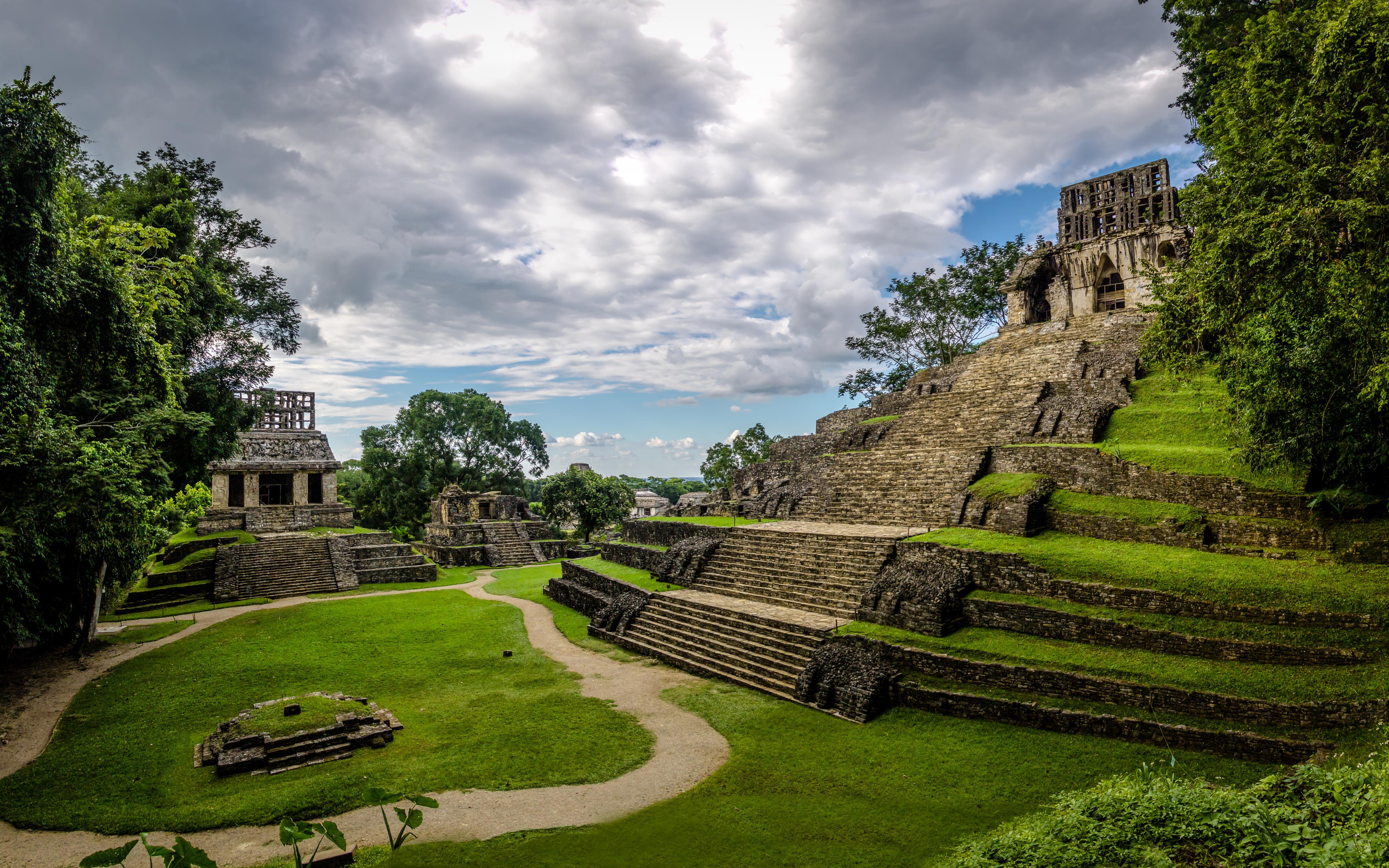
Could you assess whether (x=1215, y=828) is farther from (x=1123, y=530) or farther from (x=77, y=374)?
(x=77, y=374)


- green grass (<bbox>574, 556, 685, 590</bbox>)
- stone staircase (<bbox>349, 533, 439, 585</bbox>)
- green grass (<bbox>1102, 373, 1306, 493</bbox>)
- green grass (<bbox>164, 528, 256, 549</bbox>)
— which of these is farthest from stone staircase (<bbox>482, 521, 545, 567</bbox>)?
green grass (<bbox>1102, 373, 1306, 493</bbox>)

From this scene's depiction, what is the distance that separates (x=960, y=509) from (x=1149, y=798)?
9784 millimetres

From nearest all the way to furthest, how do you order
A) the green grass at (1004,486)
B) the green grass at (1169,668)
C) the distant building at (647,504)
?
the green grass at (1169,668), the green grass at (1004,486), the distant building at (647,504)

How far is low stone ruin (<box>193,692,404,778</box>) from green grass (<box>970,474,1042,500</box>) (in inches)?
487

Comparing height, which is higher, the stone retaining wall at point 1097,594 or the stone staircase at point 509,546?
the stone retaining wall at point 1097,594

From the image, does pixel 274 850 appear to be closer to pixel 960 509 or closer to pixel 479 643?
pixel 479 643

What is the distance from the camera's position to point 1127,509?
493 inches

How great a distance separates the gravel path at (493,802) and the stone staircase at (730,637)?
0.97 meters

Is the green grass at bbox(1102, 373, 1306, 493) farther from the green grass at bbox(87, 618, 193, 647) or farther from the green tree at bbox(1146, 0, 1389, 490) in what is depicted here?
the green grass at bbox(87, 618, 193, 647)

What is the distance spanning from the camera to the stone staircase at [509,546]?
30.2m

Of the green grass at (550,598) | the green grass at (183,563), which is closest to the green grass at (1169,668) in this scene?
the green grass at (550,598)

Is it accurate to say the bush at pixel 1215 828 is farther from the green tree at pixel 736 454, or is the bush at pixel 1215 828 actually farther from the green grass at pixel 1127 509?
the green tree at pixel 736 454

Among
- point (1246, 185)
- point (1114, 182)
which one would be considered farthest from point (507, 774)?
point (1114, 182)

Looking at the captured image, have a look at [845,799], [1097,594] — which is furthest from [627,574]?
[1097,594]
